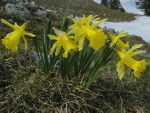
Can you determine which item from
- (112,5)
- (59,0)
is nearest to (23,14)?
(59,0)

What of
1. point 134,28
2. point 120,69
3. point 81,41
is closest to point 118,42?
point 120,69

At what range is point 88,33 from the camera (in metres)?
Answer: 3.41

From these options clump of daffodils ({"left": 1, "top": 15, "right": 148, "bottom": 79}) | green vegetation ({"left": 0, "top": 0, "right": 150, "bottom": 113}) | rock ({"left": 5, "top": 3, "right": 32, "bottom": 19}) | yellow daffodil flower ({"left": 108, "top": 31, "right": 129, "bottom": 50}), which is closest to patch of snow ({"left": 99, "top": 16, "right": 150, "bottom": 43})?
rock ({"left": 5, "top": 3, "right": 32, "bottom": 19})

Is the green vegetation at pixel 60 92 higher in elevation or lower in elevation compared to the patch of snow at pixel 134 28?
higher

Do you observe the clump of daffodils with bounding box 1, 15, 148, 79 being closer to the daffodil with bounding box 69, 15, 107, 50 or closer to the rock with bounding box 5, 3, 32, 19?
the daffodil with bounding box 69, 15, 107, 50

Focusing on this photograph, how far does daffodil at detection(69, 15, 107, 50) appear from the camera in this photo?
3330 mm

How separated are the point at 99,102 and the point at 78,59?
414mm

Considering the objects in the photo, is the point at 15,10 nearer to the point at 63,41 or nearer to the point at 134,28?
the point at 63,41

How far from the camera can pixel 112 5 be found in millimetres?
54406

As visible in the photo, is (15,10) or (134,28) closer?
(15,10)

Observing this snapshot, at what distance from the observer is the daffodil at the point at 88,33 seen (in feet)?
10.9

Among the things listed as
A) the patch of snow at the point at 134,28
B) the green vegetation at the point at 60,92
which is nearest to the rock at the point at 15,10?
the green vegetation at the point at 60,92

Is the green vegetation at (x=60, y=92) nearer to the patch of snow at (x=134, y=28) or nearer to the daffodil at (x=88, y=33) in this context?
the daffodil at (x=88, y=33)

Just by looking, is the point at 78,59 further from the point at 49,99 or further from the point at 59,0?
the point at 59,0
